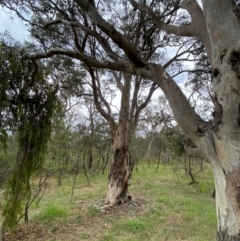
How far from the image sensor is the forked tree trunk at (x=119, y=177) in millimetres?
6543

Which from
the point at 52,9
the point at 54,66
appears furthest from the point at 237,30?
the point at 54,66

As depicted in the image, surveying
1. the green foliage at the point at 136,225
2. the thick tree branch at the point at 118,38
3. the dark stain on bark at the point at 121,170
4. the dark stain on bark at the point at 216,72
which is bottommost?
the green foliage at the point at 136,225

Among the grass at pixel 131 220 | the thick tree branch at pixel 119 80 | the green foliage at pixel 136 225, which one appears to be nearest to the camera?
the grass at pixel 131 220

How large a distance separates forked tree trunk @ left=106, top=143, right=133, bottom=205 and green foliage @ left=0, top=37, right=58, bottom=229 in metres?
2.90

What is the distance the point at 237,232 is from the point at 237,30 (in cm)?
193

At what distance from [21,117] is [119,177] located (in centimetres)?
354

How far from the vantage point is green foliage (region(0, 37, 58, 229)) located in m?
3.67

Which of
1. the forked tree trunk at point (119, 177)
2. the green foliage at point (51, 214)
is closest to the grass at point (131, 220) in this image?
the green foliage at point (51, 214)

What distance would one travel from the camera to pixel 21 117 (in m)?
3.77

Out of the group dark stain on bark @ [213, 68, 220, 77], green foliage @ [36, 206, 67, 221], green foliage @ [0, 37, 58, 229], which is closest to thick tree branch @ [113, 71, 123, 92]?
green foliage @ [0, 37, 58, 229]

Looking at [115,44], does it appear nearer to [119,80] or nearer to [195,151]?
[119,80]

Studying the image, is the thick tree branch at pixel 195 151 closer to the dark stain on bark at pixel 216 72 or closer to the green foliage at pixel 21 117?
the dark stain on bark at pixel 216 72

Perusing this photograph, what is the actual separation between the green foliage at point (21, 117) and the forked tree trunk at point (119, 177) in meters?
2.90

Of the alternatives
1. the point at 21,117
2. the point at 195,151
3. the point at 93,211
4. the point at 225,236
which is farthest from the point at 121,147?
the point at 225,236
